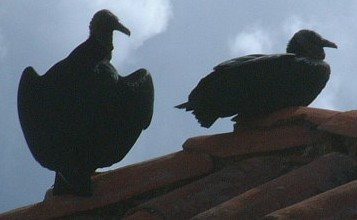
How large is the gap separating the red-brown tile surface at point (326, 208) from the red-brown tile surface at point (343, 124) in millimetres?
507

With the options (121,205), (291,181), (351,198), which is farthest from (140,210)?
(351,198)

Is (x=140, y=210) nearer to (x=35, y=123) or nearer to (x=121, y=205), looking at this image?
(x=121, y=205)

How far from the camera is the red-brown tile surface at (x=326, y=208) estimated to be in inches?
74.5

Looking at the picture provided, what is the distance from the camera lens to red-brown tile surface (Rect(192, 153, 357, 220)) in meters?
2.11

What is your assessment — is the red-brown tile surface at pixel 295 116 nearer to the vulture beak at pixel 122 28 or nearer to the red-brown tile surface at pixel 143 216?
the red-brown tile surface at pixel 143 216

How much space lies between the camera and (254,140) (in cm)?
282

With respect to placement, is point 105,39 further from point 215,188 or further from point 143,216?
point 143,216

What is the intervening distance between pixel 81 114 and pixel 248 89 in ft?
2.36

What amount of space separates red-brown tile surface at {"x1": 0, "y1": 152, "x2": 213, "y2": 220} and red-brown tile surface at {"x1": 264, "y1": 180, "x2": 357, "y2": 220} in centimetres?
78

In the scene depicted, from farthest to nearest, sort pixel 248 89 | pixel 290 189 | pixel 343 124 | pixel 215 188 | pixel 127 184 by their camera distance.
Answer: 1. pixel 248 89
2. pixel 127 184
3. pixel 343 124
4. pixel 215 188
5. pixel 290 189

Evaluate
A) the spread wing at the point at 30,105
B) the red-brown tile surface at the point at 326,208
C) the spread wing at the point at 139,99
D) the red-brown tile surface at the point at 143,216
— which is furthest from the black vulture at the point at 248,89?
the red-brown tile surface at the point at 326,208

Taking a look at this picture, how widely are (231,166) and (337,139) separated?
0.37m

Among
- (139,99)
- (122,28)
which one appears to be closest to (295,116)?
(139,99)

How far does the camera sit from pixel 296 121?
9.51 ft
